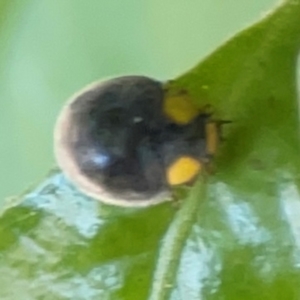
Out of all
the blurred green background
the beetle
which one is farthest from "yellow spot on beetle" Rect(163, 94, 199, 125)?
the blurred green background

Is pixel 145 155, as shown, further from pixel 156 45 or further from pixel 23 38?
pixel 23 38

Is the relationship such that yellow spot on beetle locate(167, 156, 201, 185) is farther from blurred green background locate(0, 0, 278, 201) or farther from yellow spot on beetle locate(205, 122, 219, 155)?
blurred green background locate(0, 0, 278, 201)

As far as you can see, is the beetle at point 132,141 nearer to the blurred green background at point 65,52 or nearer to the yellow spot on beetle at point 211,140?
the yellow spot on beetle at point 211,140

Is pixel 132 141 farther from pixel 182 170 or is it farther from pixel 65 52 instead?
pixel 65 52

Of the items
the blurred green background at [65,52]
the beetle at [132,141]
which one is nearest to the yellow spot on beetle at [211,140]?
the beetle at [132,141]

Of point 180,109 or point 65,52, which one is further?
point 65,52

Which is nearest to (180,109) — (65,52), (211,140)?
(211,140)

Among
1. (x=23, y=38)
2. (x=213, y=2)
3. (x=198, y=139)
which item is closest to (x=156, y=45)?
(x=213, y=2)
